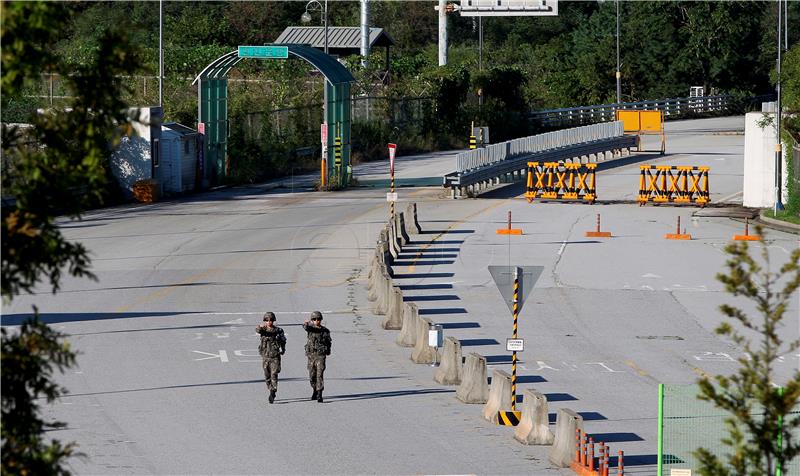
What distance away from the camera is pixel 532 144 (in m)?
55.8

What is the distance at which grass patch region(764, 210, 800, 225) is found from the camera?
4337 centimetres

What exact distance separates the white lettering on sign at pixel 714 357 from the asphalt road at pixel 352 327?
10 cm

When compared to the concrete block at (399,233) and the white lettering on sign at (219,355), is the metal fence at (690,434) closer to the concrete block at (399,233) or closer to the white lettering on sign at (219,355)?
the white lettering on sign at (219,355)

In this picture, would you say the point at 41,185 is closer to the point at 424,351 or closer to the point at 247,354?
the point at 424,351

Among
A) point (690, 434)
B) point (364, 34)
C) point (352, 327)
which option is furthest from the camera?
point (364, 34)

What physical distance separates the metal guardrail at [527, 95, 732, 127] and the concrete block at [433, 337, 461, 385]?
58.6m

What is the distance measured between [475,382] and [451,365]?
4.54 feet

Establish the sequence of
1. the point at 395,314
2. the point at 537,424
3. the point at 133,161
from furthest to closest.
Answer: the point at 133,161 → the point at 395,314 → the point at 537,424

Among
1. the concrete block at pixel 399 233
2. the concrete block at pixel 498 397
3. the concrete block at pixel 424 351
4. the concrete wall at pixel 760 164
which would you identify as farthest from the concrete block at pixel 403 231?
the concrete block at pixel 498 397

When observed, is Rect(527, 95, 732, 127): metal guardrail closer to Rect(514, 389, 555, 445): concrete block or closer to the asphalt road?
the asphalt road

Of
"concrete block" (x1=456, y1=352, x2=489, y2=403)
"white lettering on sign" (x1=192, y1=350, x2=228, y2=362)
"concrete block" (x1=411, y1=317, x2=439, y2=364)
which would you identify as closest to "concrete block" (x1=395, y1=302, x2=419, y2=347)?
"concrete block" (x1=411, y1=317, x2=439, y2=364)

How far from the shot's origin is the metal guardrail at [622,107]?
269ft

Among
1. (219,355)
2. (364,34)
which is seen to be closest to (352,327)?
(219,355)

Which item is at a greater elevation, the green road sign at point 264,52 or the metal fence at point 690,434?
the green road sign at point 264,52
